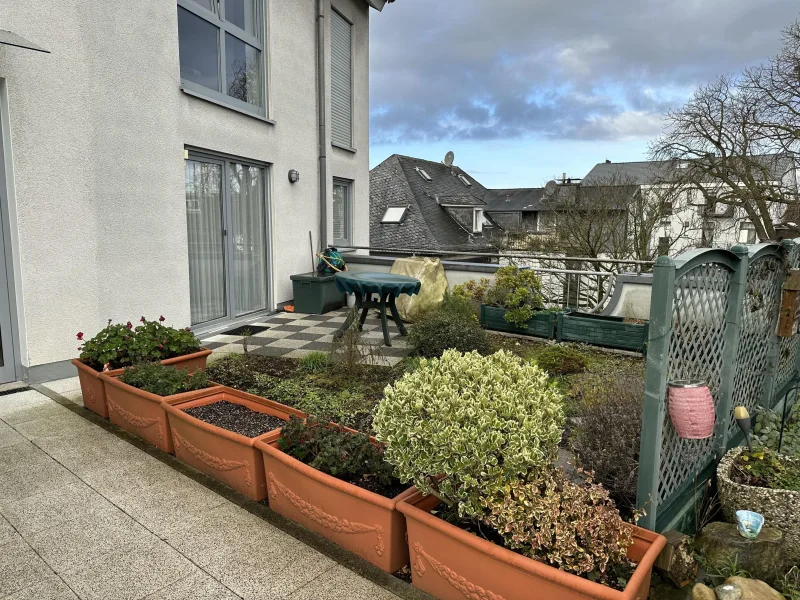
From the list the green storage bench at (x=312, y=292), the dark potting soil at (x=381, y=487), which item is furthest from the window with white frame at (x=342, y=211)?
the dark potting soil at (x=381, y=487)

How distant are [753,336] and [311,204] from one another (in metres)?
6.56

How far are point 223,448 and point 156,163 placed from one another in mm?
3750

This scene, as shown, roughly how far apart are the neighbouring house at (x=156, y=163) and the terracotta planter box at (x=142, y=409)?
4.58ft

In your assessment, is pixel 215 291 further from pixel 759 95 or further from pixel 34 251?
pixel 759 95

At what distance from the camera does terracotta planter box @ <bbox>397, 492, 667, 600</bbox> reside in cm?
168

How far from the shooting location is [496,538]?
2041 millimetres

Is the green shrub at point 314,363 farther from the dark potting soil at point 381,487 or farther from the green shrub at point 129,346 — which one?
the dark potting soil at point 381,487

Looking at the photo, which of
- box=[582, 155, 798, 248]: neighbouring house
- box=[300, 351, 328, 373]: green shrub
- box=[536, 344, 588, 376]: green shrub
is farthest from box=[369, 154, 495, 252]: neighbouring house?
box=[300, 351, 328, 373]: green shrub

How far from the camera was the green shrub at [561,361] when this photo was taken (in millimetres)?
5094

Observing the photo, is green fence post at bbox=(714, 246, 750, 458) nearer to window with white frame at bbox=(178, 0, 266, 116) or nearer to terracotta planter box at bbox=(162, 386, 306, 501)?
terracotta planter box at bbox=(162, 386, 306, 501)

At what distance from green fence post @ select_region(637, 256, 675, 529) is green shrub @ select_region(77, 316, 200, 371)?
11.6 ft

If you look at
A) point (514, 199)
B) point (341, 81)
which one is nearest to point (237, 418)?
point (341, 81)

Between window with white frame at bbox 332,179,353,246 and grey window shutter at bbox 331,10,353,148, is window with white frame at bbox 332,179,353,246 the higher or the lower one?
the lower one

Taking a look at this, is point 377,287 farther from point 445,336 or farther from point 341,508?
point 341,508
